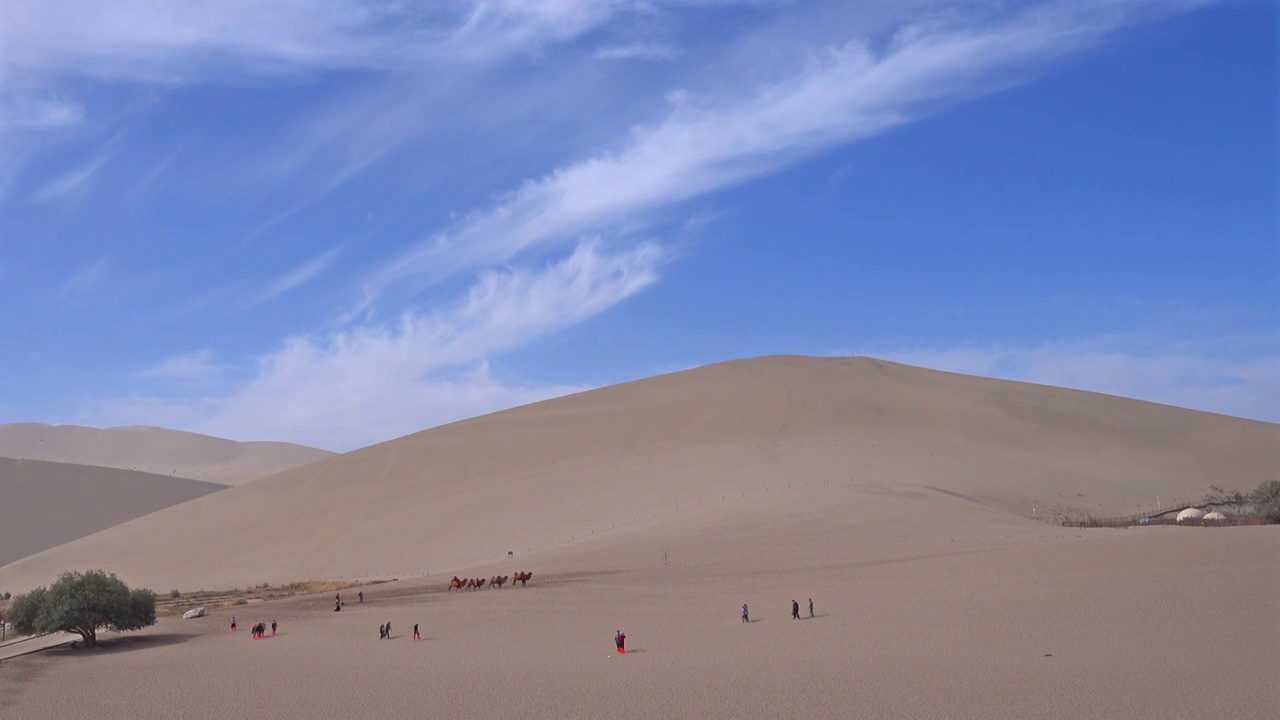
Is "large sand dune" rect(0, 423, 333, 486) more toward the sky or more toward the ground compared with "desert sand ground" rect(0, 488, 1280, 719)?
more toward the sky

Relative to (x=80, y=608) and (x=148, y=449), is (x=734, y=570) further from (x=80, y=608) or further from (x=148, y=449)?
(x=148, y=449)

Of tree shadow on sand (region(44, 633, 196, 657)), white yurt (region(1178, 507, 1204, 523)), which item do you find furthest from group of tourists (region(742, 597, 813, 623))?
white yurt (region(1178, 507, 1204, 523))

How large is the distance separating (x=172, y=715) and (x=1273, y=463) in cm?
6034

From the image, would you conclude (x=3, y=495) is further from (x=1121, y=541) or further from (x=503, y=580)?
(x=1121, y=541)

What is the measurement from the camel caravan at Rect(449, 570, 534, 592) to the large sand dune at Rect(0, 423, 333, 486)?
12371cm

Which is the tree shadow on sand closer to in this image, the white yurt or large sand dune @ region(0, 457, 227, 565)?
the white yurt

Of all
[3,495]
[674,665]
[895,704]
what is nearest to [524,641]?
[674,665]

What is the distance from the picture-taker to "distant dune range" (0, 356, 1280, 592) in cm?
4497

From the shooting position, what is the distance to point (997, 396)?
7150cm

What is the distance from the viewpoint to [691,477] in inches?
2010

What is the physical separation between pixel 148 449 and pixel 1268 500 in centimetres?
17281

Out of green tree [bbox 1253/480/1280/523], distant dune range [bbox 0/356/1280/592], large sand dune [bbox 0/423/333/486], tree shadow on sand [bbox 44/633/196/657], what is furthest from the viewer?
large sand dune [bbox 0/423/333/486]

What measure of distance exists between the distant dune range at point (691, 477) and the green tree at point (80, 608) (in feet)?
47.6

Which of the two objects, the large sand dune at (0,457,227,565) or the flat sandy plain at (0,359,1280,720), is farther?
the large sand dune at (0,457,227,565)
